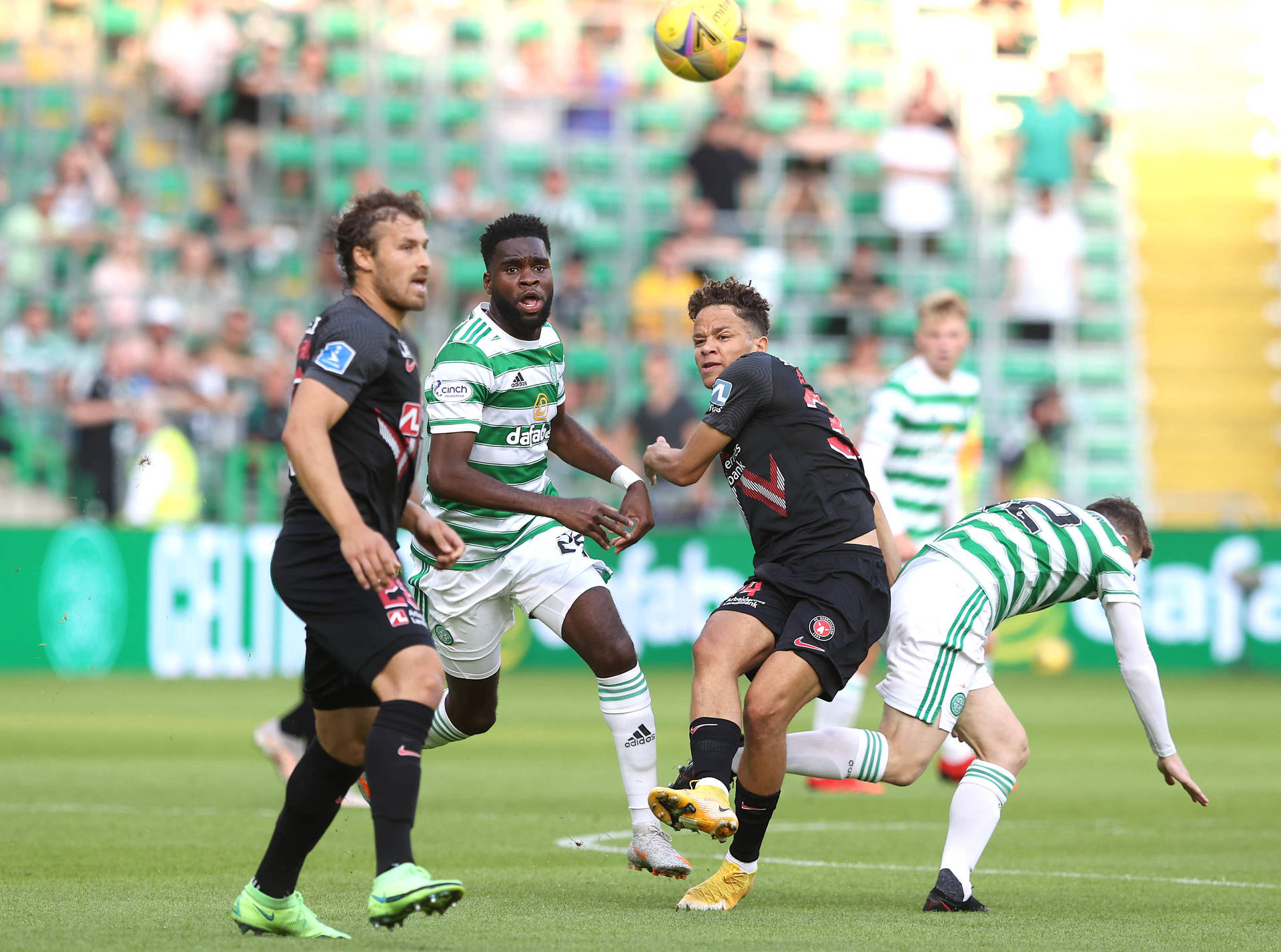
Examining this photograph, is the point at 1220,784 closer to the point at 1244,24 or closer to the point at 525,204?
the point at 525,204

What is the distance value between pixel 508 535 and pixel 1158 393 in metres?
18.0

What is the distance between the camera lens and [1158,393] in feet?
78.0

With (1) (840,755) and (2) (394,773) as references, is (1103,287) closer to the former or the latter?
(1) (840,755)

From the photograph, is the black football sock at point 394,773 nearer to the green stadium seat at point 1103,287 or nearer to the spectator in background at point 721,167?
the spectator in background at point 721,167

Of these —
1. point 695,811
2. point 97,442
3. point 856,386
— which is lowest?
point 695,811

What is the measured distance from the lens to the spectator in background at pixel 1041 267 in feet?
69.9

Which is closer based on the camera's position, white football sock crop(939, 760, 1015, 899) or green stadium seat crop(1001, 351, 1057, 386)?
white football sock crop(939, 760, 1015, 899)

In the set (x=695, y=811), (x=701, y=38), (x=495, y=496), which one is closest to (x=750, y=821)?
(x=695, y=811)

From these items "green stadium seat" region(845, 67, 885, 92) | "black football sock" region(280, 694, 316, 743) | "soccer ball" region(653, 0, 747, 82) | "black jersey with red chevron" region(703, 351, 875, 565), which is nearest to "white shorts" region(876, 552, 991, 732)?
"black jersey with red chevron" region(703, 351, 875, 565)

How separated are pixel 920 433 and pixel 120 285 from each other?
428 inches

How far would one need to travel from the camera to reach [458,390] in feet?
A: 22.9

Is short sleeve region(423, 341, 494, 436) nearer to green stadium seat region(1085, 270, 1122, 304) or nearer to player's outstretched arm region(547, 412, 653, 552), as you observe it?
player's outstretched arm region(547, 412, 653, 552)

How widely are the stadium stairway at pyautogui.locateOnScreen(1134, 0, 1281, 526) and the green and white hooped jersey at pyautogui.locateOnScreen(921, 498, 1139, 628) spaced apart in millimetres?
15182

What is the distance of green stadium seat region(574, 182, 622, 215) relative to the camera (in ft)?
70.2
